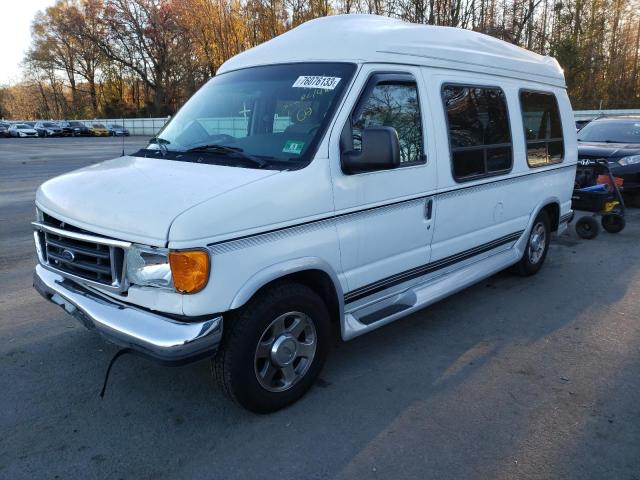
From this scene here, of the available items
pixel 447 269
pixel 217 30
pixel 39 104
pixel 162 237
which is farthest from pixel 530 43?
pixel 39 104

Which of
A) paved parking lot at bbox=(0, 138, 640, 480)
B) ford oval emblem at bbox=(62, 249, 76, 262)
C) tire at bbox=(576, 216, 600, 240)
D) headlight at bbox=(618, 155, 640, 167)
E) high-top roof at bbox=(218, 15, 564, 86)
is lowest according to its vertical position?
paved parking lot at bbox=(0, 138, 640, 480)

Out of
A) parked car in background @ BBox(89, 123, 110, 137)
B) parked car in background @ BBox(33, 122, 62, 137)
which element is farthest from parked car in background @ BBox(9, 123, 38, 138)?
parked car in background @ BBox(89, 123, 110, 137)

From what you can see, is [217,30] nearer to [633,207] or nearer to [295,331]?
[633,207]

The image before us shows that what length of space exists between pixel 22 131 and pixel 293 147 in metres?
57.0

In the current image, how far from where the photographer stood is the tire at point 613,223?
802cm

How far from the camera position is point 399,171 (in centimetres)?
367

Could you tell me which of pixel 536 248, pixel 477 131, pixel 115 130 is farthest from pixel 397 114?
pixel 115 130

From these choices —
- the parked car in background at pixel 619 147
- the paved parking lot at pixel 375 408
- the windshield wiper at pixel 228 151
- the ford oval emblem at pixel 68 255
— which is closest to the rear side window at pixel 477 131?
the paved parking lot at pixel 375 408

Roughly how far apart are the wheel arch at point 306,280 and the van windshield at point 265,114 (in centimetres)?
66

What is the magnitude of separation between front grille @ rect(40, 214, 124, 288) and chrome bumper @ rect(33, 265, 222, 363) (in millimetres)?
155

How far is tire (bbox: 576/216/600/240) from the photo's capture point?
25.4 feet

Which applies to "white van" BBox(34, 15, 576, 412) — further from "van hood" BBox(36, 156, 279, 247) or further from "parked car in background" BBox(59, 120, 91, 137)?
"parked car in background" BBox(59, 120, 91, 137)

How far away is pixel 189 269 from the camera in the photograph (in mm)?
2670

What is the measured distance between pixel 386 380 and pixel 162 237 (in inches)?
76.9
